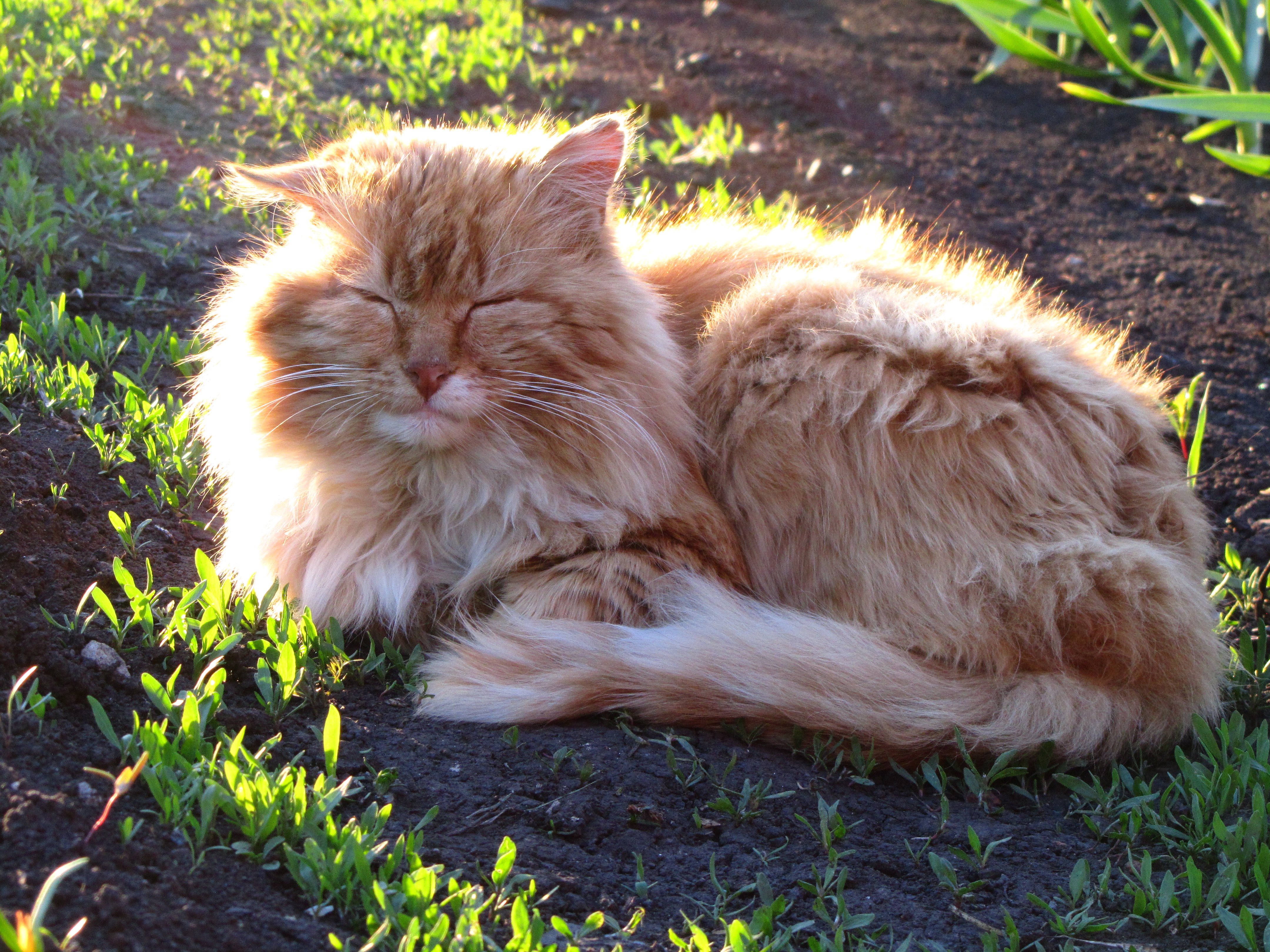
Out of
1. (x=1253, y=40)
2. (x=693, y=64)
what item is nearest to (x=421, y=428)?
(x=1253, y=40)

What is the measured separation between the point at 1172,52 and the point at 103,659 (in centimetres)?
544

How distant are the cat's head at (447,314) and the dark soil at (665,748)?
580 millimetres

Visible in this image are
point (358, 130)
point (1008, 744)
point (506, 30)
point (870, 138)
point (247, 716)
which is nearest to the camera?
point (247, 716)

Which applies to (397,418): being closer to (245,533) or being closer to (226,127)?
(245,533)

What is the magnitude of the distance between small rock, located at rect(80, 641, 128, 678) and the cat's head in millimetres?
633

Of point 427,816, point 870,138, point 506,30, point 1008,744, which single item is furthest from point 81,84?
point 1008,744

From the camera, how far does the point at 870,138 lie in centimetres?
559

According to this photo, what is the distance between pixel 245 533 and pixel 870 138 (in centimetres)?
428

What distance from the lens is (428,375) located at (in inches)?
87.1

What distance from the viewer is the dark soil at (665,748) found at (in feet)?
4.94

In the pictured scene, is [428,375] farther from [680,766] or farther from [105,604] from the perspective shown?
[680,766]

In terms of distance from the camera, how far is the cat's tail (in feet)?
7.17

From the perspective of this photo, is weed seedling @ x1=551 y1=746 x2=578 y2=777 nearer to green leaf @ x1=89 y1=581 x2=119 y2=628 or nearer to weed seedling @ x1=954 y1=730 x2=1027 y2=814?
weed seedling @ x1=954 y1=730 x2=1027 y2=814

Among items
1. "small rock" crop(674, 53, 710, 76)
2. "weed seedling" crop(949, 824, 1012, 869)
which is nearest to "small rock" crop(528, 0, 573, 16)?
"small rock" crop(674, 53, 710, 76)
